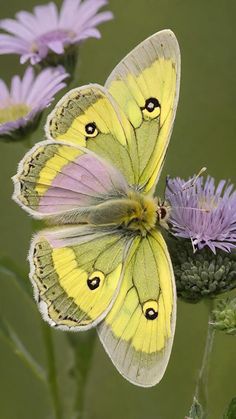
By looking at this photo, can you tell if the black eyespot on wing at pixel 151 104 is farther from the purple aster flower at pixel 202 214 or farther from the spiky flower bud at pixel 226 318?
the spiky flower bud at pixel 226 318

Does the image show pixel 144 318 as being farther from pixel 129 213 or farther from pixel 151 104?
pixel 151 104

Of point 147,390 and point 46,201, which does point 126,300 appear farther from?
point 147,390

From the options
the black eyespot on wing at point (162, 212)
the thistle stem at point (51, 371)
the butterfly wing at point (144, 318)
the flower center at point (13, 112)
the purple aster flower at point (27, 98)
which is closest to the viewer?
the butterfly wing at point (144, 318)

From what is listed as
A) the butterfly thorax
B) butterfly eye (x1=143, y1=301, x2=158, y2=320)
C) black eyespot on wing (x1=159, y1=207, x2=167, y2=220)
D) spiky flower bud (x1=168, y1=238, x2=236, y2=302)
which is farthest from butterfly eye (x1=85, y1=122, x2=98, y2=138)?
butterfly eye (x1=143, y1=301, x2=158, y2=320)

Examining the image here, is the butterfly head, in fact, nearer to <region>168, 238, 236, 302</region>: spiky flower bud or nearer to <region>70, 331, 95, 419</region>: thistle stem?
<region>168, 238, 236, 302</region>: spiky flower bud

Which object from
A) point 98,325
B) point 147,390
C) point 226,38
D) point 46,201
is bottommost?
point 147,390

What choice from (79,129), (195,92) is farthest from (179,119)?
(79,129)

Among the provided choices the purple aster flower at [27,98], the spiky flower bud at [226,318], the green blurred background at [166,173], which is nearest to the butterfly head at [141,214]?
the spiky flower bud at [226,318]
